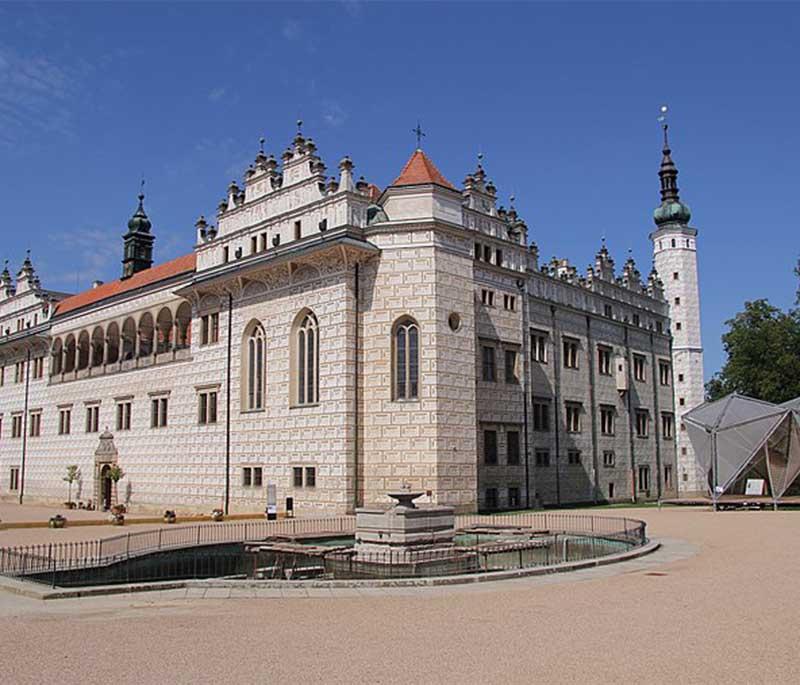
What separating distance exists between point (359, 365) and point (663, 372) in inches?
1235

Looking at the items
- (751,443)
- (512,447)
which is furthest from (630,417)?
(512,447)

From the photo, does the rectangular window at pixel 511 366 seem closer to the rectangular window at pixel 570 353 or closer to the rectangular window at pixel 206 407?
the rectangular window at pixel 570 353

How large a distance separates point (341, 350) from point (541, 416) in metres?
14.7

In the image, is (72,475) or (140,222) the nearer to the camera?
(72,475)

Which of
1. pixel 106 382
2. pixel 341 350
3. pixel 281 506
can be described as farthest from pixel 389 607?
pixel 106 382

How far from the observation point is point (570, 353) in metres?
49.6

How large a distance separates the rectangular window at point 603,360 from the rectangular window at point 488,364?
13.8 meters

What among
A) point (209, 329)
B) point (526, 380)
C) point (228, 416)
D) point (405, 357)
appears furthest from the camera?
point (209, 329)

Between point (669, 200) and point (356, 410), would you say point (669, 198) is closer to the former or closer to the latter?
point (669, 200)

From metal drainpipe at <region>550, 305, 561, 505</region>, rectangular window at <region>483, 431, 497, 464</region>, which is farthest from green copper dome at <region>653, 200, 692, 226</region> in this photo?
rectangular window at <region>483, 431, 497, 464</region>

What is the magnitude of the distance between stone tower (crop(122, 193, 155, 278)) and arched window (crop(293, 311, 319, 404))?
106 ft

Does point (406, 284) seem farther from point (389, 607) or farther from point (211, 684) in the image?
point (211, 684)

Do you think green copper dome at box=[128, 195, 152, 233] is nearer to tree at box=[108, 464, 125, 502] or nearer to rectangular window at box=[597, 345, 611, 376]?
tree at box=[108, 464, 125, 502]

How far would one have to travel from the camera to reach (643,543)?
22.1 m
